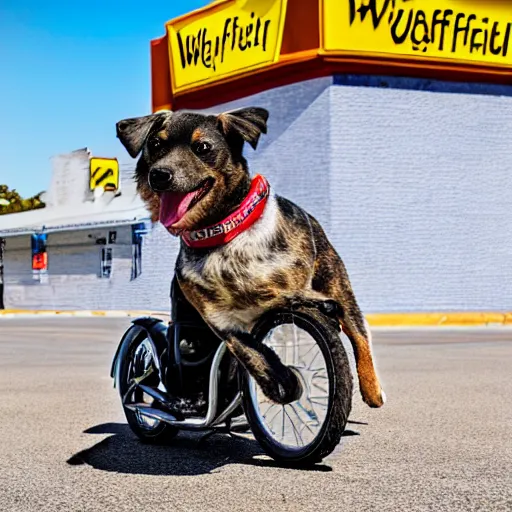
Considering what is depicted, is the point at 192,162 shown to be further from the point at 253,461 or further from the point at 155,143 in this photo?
the point at 253,461

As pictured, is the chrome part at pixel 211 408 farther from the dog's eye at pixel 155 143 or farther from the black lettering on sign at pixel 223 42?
the black lettering on sign at pixel 223 42

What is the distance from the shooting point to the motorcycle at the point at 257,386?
444cm

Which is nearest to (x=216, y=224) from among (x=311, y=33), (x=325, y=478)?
(x=325, y=478)

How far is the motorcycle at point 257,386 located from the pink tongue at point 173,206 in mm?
702

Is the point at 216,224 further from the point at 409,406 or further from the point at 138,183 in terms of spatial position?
the point at 409,406

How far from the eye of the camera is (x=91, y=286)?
3722 centimetres

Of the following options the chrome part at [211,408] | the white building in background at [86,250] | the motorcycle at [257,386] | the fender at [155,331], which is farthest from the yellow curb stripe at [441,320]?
the chrome part at [211,408]

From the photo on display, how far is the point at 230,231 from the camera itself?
447cm

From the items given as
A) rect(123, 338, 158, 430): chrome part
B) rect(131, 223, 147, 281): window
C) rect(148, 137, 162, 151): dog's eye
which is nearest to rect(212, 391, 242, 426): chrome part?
rect(123, 338, 158, 430): chrome part

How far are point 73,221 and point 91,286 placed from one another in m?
3.59

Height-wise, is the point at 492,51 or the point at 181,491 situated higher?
the point at 492,51

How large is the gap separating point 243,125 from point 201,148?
0.90ft

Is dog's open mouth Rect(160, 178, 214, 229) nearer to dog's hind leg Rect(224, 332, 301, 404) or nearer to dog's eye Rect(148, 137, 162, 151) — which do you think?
dog's eye Rect(148, 137, 162, 151)

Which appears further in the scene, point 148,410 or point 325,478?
point 148,410
